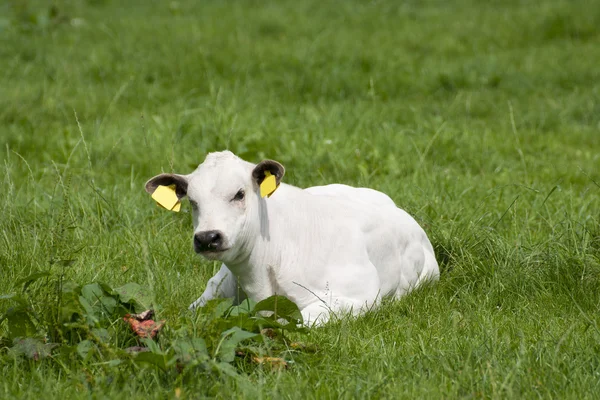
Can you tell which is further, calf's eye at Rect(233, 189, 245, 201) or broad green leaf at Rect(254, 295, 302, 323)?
calf's eye at Rect(233, 189, 245, 201)

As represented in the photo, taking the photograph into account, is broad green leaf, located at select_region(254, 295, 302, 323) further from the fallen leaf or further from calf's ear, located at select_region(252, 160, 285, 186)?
calf's ear, located at select_region(252, 160, 285, 186)

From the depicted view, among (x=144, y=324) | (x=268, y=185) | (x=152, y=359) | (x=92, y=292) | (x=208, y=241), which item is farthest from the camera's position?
(x=268, y=185)

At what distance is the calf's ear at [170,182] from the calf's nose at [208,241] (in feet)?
1.60

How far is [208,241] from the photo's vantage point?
4.42m

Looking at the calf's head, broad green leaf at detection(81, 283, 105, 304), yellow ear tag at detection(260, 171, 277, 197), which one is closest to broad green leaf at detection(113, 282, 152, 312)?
broad green leaf at detection(81, 283, 105, 304)

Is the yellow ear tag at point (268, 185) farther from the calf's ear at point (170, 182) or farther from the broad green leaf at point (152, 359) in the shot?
the broad green leaf at point (152, 359)

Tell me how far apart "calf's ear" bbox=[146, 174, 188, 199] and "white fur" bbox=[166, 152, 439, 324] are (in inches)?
1.7

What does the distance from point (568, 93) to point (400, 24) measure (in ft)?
10.6

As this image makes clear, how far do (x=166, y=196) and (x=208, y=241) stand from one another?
611 millimetres

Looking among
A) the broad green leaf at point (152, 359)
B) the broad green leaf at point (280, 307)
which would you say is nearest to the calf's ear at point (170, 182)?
the broad green leaf at point (280, 307)

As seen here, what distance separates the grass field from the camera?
395cm

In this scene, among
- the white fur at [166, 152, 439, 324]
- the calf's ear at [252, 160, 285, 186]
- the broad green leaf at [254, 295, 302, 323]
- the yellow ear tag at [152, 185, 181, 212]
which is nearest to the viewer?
the broad green leaf at [254, 295, 302, 323]

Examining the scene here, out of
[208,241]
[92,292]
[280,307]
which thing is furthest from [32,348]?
[280,307]

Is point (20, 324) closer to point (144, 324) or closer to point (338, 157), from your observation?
point (144, 324)
